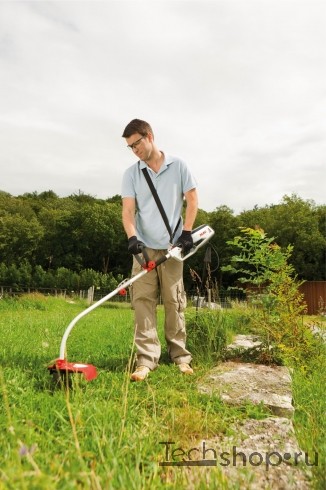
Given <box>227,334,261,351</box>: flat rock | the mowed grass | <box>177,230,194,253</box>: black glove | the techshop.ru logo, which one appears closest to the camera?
the mowed grass

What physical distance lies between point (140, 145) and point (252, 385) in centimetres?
205

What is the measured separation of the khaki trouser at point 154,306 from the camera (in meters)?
4.12

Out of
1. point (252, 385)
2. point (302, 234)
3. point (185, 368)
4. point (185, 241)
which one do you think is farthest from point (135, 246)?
point (302, 234)

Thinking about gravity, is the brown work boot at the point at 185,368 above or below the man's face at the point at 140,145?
below

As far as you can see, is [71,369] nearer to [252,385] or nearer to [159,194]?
[252,385]

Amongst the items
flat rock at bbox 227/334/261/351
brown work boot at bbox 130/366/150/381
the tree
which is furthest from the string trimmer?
the tree

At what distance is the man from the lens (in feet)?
13.6

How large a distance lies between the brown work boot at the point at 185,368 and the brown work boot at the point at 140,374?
1.06 ft

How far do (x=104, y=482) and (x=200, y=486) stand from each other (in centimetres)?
39

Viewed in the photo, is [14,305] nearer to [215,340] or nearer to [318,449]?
[215,340]

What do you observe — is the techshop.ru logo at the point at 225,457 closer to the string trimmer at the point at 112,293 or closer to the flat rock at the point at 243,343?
the string trimmer at the point at 112,293

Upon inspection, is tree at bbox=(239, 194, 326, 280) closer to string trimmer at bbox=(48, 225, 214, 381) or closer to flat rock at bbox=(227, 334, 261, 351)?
flat rock at bbox=(227, 334, 261, 351)

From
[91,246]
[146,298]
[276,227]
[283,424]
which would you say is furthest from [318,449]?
[91,246]

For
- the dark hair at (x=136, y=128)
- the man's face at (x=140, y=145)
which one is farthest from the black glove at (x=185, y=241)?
the dark hair at (x=136, y=128)
